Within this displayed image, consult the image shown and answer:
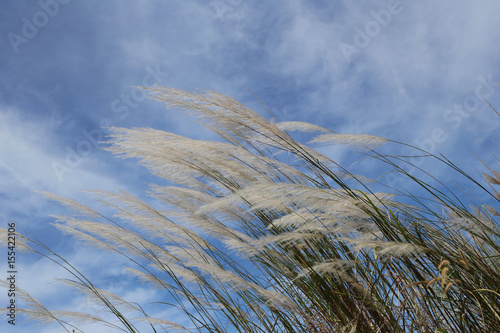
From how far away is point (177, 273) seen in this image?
2441 mm

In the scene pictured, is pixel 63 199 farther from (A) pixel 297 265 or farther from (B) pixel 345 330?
(B) pixel 345 330

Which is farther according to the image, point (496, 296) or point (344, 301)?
point (344, 301)

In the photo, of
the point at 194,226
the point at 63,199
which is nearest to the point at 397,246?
the point at 194,226

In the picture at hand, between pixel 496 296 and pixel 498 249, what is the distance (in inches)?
10.6

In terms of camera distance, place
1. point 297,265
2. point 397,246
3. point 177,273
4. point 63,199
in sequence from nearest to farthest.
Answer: point 397,246 → point 297,265 → point 177,273 → point 63,199

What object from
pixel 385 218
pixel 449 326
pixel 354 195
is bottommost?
pixel 449 326

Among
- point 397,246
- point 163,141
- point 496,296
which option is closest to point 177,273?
point 163,141

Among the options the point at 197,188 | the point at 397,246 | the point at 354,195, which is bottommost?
the point at 397,246

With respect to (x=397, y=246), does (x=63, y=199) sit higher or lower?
higher

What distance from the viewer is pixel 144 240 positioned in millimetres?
2555

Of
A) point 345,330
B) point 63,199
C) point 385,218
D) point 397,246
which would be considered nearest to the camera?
point 397,246

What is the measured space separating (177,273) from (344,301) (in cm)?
98

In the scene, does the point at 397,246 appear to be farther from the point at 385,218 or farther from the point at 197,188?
the point at 197,188

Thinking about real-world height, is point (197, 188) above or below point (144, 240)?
above
